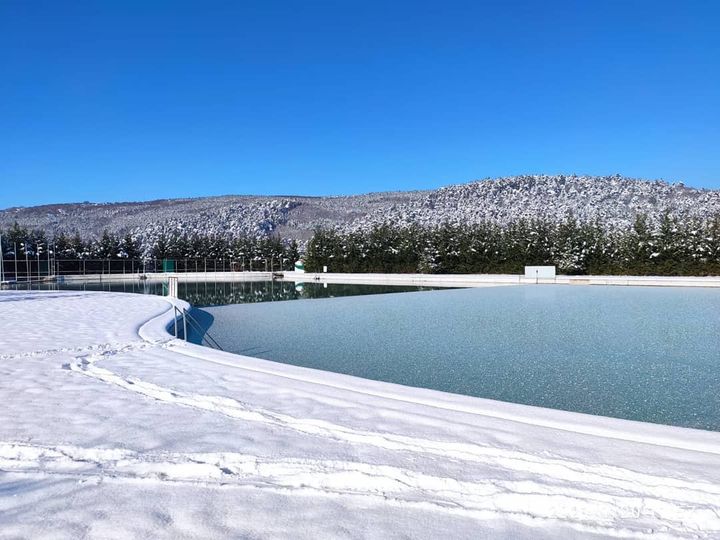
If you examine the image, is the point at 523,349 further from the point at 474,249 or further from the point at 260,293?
the point at 474,249

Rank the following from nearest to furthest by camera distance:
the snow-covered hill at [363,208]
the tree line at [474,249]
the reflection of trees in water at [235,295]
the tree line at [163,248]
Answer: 1. the reflection of trees in water at [235,295]
2. the tree line at [474,249]
3. the tree line at [163,248]
4. the snow-covered hill at [363,208]

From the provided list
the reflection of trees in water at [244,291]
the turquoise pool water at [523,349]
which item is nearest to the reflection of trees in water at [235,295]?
the reflection of trees in water at [244,291]

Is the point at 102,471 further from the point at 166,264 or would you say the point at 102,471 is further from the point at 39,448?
the point at 166,264

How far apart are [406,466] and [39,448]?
1.66 metres

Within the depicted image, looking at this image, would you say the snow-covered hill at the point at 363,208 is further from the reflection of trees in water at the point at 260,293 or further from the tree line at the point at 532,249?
the reflection of trees in water at the point at 260,293

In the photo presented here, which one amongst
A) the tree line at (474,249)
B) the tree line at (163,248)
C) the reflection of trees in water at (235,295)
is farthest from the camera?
the tree line at (163,248)

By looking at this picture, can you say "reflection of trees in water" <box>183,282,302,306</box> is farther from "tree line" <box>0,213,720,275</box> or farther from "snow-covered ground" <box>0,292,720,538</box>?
"snow-covered ground" <box>0,292,720,538</box>

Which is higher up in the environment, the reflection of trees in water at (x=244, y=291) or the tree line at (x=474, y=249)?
the tree line at (x=474, y=249)

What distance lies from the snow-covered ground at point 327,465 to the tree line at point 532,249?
889 inches

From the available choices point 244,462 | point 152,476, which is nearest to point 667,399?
point 244,462

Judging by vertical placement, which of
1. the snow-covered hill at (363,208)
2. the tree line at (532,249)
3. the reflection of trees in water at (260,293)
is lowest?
the reflection of trees in water at (260,293)

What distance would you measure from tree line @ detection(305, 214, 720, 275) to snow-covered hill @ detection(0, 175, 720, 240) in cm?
2909

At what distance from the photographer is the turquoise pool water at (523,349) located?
4117mm

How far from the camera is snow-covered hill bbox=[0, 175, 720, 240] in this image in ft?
203
